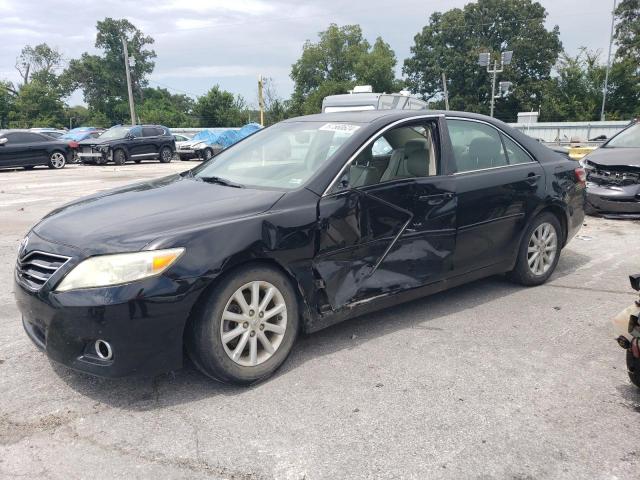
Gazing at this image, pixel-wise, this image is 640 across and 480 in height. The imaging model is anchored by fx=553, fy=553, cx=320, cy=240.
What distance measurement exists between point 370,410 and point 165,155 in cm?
2227

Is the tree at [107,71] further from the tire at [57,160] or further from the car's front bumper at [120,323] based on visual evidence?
the car's front bumper at [120,323]

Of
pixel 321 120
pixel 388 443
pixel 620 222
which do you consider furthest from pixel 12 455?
pixel 620 222

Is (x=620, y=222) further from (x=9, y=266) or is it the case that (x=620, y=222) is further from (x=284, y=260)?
(x=9, y=266)

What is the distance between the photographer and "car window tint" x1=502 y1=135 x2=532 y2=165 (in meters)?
4.81

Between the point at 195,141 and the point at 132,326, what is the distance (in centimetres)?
2460

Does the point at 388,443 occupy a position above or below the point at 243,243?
→ below

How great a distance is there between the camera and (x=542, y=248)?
504 cm

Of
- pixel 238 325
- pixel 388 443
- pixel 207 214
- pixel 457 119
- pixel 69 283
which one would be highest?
pixel 457 119

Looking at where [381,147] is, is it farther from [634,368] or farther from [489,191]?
[634,368]

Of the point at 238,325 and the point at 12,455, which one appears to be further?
the point at 238,325

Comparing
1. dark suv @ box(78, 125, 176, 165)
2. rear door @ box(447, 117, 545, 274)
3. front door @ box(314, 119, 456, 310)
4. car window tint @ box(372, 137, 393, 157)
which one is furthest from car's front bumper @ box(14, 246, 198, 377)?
dark suv @ box(78, 125, 176, 165)

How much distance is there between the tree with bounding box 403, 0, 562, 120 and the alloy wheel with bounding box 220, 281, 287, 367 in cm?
6419

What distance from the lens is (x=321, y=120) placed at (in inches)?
170

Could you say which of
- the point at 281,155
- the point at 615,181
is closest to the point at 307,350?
the point at 281,155
